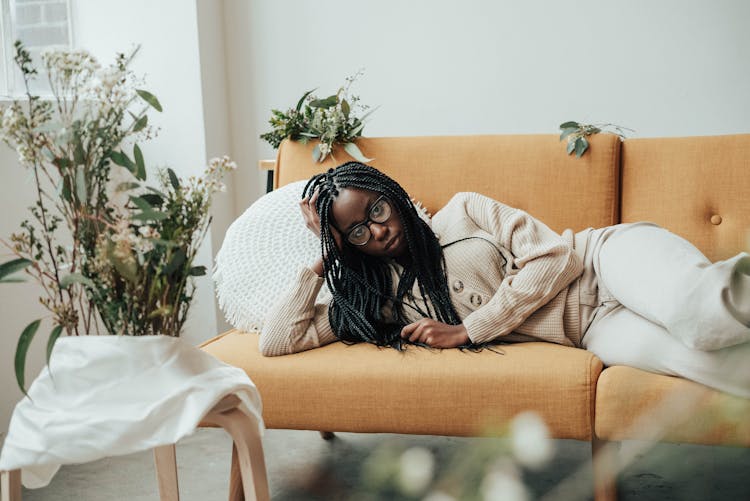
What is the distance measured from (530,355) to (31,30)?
7.61ft

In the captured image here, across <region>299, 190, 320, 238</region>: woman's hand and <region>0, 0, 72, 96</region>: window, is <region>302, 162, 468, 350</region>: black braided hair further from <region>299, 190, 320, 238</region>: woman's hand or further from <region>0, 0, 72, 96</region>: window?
<region>0, 0, 72, 96</region>: window

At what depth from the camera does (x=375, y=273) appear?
1.93 meters

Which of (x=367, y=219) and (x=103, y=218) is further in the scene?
(x=367, y=219)

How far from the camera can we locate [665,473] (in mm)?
1957

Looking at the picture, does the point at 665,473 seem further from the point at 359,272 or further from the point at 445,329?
the point at 359,272

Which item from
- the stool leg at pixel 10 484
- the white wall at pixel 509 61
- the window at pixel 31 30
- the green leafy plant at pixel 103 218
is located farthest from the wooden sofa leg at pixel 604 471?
the window at pixel 31 30

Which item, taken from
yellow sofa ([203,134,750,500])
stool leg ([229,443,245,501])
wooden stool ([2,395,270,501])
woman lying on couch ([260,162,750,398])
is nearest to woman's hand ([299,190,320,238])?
woman lying on couch ([260,162,750,398])

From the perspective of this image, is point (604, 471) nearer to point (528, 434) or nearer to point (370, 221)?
point (528, 434)

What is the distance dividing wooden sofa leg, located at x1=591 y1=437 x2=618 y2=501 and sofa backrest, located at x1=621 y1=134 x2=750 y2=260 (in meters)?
0.66

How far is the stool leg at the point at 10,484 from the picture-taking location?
114 centimetres

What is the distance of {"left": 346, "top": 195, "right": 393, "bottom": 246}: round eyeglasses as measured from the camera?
1838mm

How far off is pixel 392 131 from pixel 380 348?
60.8 inches

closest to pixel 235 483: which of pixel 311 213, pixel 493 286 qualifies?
pixel 311 213

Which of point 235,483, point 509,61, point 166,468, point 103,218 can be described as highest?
point 509,61
